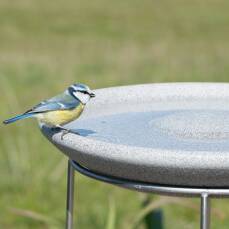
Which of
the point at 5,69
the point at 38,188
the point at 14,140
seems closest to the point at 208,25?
the point at 5,69

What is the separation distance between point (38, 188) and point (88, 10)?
962 cm

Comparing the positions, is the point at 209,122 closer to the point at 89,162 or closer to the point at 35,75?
the point at 89,162

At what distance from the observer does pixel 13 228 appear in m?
4.27

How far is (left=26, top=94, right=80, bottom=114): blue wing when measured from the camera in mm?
2420

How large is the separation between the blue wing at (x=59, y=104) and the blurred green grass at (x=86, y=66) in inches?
32.9

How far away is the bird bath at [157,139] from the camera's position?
2.05 meters

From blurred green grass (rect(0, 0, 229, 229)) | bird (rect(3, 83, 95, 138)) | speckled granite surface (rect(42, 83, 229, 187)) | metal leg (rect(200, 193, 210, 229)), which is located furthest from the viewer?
blurred green grass (rect(0, 0, 229, 229))

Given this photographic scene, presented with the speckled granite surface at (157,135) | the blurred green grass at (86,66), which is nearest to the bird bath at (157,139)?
the speckled granite surface at (157,135)

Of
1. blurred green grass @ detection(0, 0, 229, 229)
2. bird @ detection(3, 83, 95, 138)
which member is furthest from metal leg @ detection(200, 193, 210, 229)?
blurred green grass @ detection(0, 0, 229, 229)

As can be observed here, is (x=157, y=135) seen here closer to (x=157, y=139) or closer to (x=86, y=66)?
(x=157, y=139)

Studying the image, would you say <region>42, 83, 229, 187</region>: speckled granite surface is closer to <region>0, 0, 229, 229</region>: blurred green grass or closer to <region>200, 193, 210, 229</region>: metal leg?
<region>200, 193, 210, 229</region>: metal leg

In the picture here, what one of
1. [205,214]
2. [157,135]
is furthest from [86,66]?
[205,214]

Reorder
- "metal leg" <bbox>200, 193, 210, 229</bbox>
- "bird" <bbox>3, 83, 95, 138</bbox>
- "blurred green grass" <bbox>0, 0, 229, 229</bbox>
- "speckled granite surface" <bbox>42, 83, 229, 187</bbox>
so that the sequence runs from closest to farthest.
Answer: "speckled granite surface" <bbox>42, 83, 229, 187</bbox> → "metal leg" <bbox>200, 193, 210, 229</bbox> → "bird" <bbox>3, 83, 95, 138</bbox> → "blurred green grass" <bbox>0, 0, 229, 229</bbox>

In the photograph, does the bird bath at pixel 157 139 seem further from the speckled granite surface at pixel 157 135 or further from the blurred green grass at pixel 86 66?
the blurred green grass at pixel 86 66
